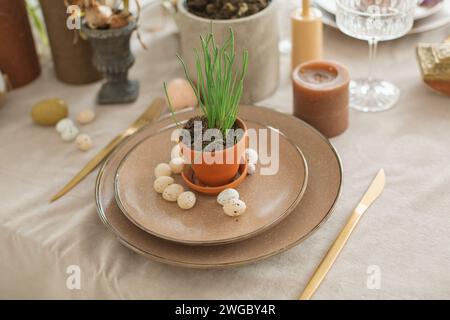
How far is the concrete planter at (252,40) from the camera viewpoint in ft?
2.94

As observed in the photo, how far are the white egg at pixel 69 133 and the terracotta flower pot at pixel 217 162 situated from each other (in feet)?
0.79

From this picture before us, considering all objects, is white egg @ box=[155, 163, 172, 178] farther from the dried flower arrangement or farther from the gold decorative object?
the gold decorative object

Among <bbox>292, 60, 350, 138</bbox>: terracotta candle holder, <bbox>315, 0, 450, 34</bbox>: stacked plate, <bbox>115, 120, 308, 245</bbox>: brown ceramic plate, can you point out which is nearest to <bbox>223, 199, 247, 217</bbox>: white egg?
<bbox>115, 120, 308, 245</bbox>: brown ceramic plate

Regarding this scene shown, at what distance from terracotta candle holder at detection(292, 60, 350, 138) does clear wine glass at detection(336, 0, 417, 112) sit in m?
0.07

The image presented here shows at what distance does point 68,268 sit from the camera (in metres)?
0.74

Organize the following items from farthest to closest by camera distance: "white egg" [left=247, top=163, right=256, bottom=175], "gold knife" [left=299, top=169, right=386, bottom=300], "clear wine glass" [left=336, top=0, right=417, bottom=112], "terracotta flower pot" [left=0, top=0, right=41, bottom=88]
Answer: "terracotta flower pot" [left=0, top=0, right=41, bottom=88]
"clear wine glass" [left=336, top=0, right=417, bottom=112]
"white egg" [left=247, top=163, right=256, bottom=175]
"gold knife" [left=299, top=169, right=386, bottom=300]

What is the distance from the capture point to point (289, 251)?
719mm

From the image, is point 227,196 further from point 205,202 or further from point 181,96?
point 181,96

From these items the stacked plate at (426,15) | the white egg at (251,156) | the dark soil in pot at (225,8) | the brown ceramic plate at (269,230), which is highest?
the dark soil in pot at (225,8)

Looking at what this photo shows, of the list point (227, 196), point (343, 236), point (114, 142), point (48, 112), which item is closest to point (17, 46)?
point (48, 112)

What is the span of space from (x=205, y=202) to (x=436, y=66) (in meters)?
0.41

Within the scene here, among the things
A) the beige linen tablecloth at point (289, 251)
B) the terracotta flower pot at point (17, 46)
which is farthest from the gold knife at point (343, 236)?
the terracotta flower pot at point (17, 46)

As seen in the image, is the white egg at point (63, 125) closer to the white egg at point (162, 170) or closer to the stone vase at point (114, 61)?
the stone vase at point (114, 61)

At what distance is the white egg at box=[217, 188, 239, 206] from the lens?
73 centimetres
